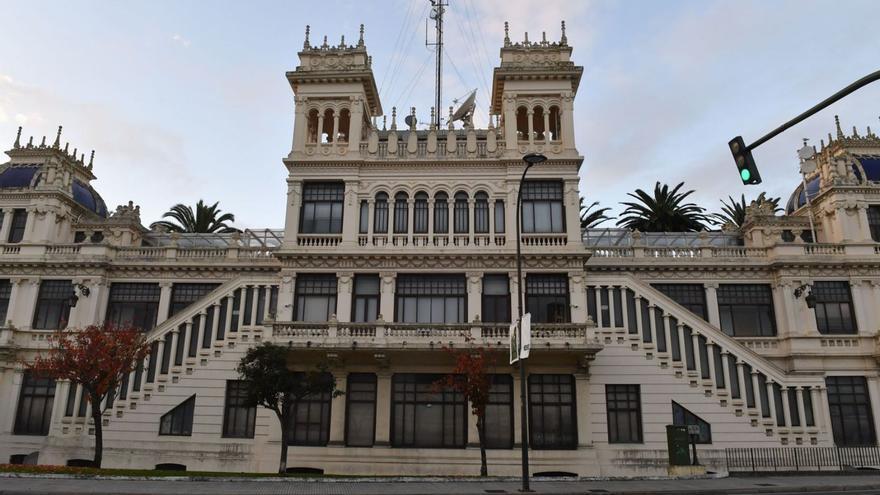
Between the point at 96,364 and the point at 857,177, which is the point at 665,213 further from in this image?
the point at 96,364

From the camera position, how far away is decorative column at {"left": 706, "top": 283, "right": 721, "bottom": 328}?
1352 inches

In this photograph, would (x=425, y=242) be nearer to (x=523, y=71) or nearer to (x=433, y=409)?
(x=433, y=409)

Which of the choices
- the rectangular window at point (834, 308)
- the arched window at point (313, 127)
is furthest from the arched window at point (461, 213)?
the rectangular window at point (834, 308)

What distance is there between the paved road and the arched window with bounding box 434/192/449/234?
14124 millimetres

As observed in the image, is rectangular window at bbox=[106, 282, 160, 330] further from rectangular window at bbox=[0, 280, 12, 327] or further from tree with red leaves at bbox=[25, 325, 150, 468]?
tree with red leaves at bbox=[25, 325, 150, 468]

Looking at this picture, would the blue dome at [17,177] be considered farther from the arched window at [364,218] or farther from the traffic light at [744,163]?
the traffic light at [744,163]

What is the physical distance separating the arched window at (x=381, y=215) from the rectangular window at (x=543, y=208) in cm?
763

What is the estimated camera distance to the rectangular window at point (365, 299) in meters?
32.3

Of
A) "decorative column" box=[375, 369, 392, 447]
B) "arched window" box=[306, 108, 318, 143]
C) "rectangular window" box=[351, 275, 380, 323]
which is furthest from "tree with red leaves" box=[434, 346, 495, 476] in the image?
"arched window" box=[306, 108, 318, 143]

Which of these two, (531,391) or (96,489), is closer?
(96,489)

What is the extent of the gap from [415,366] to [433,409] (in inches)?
93.0

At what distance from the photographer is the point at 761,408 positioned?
30938mm

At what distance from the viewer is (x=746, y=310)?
34.8 m

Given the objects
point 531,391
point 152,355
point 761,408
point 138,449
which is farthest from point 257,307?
point 761,408
